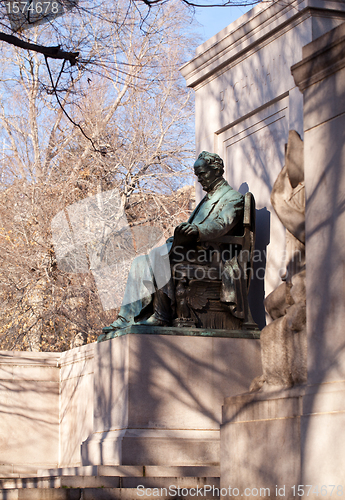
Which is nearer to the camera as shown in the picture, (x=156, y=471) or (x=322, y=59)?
(x=322, y=59)

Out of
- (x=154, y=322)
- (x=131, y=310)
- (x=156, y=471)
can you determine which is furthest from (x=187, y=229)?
(x=156, y=471)

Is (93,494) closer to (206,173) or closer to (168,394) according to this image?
(168,394)

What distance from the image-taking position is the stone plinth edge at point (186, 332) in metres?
7.34

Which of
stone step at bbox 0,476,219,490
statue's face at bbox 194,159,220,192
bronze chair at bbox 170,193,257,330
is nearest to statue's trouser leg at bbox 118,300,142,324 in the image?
bronze chair at bbox 170,193,257,330

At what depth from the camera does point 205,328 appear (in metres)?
7.61

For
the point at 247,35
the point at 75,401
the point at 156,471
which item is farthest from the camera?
the point at 75,401

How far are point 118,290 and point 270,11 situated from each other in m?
12.3

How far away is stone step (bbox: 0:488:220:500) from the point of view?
18.9 feet

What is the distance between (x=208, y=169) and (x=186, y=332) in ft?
6.12

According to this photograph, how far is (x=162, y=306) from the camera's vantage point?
758 centimetres

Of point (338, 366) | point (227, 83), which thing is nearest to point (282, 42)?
point (227, 83)

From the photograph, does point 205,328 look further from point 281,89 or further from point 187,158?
point 187,158

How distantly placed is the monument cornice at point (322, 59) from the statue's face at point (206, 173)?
314 centimetres

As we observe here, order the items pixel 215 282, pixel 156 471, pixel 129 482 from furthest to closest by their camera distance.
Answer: pixel 215 282, pixel 156 471, pixel 129 482
